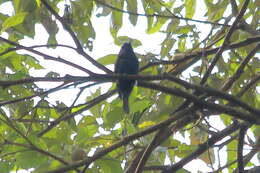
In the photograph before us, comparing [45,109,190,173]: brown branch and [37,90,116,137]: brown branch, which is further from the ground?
[37,90,116,137]: brown branch

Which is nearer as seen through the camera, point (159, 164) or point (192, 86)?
point (192, 86)

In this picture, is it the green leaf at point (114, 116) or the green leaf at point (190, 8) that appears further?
the green leaf at point (190, 8)

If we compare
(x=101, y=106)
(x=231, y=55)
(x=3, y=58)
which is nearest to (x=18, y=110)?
(x=3, y=58)

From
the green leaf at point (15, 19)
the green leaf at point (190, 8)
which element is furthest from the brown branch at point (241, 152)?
the green leaf at point (15, 19)

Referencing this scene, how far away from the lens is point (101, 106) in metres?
3.32

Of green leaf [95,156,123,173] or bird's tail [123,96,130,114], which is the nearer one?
green leaf [95,156,123,173]

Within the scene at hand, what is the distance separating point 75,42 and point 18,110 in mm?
612

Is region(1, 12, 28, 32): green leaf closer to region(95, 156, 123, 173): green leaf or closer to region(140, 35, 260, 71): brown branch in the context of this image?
region(140, 35, 260, 71): brown branch

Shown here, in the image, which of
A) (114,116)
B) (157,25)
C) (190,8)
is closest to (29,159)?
(114,116)

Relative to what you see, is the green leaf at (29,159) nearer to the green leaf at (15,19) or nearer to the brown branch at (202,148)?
the brown branch at (202,148)

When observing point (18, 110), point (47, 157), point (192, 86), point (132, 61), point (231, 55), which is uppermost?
point (132, 61)

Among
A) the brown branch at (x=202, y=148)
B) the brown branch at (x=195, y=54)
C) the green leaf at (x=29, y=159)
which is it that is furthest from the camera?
the brown branch at (x=195, y=54)

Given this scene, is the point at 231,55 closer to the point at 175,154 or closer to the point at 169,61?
the point at 169,61

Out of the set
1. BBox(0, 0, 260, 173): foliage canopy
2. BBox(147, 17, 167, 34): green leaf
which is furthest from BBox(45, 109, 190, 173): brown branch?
BBox(147, 17, 167, 34): green leaf
